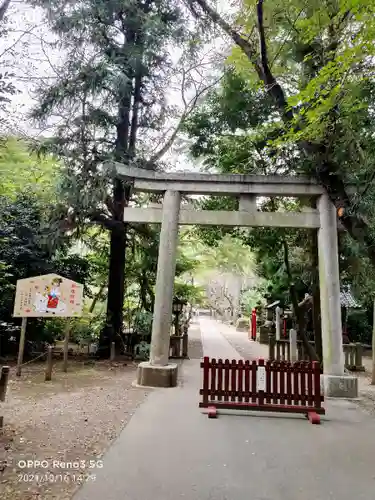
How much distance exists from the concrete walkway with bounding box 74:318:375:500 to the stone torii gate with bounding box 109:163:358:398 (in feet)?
4.85

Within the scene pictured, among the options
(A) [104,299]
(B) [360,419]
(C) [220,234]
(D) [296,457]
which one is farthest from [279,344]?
(D) [296,457]

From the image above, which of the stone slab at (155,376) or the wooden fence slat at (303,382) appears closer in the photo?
the wooden fence slat at (303,382)

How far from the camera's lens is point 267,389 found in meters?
5.90

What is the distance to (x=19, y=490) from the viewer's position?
308cm

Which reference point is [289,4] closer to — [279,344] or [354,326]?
[279,344]

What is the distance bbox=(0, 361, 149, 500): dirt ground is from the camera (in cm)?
327

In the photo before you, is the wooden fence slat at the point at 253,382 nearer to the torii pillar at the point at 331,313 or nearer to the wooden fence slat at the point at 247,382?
the wooden fence slat at the point at 247,382

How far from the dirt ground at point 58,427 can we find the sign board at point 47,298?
150 centimetres

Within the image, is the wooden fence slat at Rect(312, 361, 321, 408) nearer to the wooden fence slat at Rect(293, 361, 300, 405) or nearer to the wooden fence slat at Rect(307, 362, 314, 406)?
the wooden fence slat at Rect(307, 362, 314, 406)

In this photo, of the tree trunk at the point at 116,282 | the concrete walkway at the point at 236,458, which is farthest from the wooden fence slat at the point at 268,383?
the tree trunk at the point at 116,282

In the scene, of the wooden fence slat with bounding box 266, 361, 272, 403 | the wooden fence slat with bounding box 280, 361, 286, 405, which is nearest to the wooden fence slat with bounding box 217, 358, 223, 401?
the wooden fence slat with bounding box 266, 361, 272, 403

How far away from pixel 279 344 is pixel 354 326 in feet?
22.7

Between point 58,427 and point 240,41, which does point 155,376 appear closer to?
point 58,427

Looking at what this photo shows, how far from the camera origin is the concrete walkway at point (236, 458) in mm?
3189
